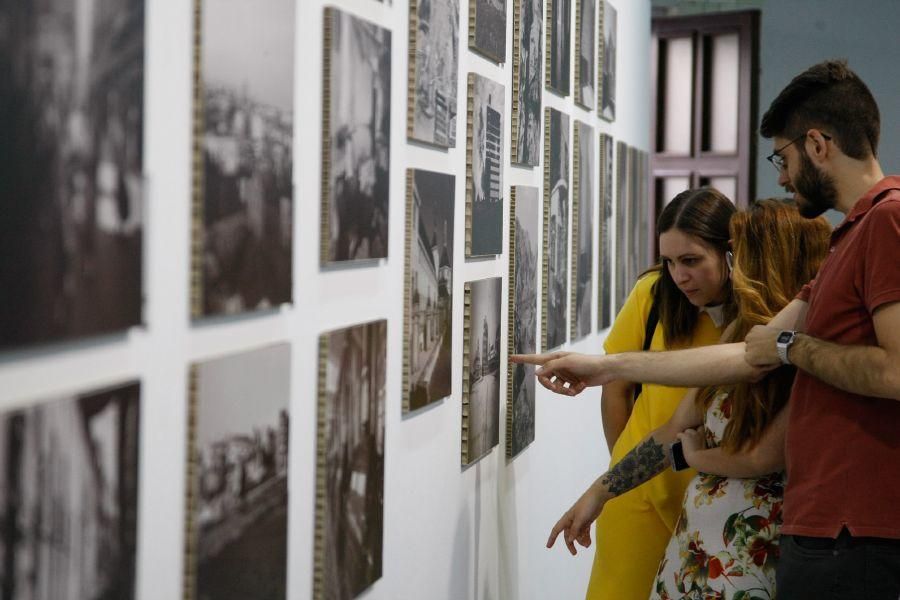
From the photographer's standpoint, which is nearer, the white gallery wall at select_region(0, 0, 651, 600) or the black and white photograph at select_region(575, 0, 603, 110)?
the white gallery wall at select_region(0, 0, 651, 600)

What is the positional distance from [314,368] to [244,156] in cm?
51

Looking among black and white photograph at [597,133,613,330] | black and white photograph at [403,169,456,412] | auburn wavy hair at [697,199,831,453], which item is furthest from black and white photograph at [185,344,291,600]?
black and white photograph at [597,133,613,330]

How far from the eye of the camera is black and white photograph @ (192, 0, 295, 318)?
173cm

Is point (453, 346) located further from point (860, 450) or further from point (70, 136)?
point (70, 136)

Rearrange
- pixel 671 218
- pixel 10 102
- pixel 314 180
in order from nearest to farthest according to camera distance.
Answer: pixel 10 102 < pixel 314 180 < pixel 671 218

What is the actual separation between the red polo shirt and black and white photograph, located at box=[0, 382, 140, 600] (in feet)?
6.05

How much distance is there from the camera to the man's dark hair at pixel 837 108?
2963 mm

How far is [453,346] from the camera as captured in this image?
124 inches

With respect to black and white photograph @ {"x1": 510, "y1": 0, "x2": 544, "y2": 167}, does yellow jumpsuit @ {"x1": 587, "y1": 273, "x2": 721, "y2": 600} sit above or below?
below

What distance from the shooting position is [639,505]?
3.78m

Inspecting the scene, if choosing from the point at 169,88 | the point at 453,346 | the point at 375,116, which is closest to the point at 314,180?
the point at 375,116

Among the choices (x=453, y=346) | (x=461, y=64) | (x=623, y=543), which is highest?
(x=461, y=64)

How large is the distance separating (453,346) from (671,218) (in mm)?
983

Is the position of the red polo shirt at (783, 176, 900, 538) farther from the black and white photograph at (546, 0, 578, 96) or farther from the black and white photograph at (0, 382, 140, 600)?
the black and white photograph at (0, 382, 140, 600)
